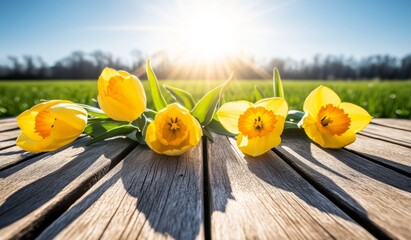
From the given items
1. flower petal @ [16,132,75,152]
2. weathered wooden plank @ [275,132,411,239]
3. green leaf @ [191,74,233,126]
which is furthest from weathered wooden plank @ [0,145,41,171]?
weathered wooden plank @ [275,132,411,239]

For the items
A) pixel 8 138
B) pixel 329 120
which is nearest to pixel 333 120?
pixel 329 120

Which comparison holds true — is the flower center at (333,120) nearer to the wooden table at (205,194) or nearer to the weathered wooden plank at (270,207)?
the wooden table at (205,194)

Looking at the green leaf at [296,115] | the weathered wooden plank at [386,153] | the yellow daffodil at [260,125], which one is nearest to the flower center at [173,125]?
the yellow daffodil at [260,125]

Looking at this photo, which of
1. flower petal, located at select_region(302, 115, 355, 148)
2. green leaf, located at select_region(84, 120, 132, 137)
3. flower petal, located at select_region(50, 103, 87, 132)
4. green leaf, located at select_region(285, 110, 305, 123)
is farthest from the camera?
green leaf, located at select_region(285, 110, 305, 123)

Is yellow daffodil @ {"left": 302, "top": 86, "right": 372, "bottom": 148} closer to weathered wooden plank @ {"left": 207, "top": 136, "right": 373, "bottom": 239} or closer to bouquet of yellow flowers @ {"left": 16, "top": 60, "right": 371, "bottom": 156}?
bouquet of yellow flowers @ {"left": 16, "top": 60, "right": 371, "bottom": 156}

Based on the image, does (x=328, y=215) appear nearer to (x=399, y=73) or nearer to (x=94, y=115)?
(x=94, y=115)
